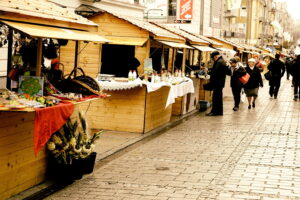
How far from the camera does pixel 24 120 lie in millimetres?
6969

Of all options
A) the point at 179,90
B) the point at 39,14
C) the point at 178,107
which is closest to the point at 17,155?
the point at 39,14

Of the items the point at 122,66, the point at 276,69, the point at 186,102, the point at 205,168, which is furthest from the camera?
the point at 276,69

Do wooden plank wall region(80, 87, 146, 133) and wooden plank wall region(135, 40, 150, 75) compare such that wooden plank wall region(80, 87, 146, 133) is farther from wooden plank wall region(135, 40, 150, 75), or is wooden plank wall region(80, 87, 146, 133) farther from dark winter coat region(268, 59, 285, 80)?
dark winter coat region(268, 59, 285, 80)

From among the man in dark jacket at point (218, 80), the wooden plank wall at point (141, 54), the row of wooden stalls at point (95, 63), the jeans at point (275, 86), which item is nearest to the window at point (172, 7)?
the jeans at point (275, 86)

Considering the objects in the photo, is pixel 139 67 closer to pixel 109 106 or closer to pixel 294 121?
pixel 109 106

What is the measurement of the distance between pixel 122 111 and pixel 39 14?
5.96 metres

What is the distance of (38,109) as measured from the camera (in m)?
6.47

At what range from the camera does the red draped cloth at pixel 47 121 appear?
6.54 metres

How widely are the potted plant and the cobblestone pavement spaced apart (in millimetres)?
230

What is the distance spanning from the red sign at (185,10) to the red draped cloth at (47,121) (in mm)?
22624

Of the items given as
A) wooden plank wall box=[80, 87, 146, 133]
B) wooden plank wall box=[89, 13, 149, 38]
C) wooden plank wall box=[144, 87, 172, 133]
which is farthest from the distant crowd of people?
wooden plank wall box=[80, 87, 146, 133]

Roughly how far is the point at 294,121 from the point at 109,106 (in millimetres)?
6054

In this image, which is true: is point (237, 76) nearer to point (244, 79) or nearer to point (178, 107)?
point (244, 79)

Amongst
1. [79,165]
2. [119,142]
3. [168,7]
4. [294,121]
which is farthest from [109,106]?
[168,7]
